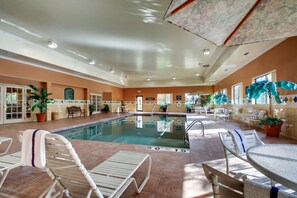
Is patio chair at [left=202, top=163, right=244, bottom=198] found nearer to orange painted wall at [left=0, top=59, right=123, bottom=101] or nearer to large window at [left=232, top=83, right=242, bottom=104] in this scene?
orange painted wall at [left=0, top=59, right=123, bottom=101]

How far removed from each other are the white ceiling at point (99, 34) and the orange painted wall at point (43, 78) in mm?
438

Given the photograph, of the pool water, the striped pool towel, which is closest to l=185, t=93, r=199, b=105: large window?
the pool water

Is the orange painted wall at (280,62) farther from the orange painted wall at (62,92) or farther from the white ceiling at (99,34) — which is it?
the orange painted wall at (62,92)

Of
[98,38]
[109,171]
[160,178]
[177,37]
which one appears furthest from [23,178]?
[177,37]

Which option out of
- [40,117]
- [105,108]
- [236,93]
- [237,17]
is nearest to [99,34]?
[237,17]

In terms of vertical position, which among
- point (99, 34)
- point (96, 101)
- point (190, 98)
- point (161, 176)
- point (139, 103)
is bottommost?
point (161, 176)

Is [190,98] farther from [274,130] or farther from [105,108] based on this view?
[274,130]

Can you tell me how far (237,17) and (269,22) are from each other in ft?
1.97

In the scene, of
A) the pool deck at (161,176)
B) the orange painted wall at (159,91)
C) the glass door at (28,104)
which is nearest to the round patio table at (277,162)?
the pool deck at (161,176)

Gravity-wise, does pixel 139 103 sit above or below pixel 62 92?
below

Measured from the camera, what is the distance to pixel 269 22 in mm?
2676

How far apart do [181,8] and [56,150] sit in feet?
7.89

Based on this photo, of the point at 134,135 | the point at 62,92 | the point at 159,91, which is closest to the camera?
the point at 134,135

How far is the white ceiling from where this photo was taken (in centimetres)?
361
